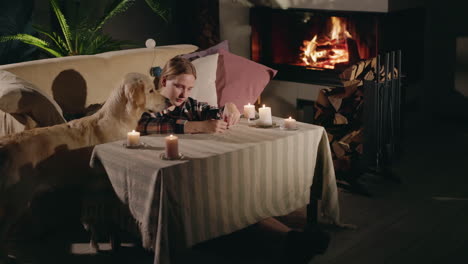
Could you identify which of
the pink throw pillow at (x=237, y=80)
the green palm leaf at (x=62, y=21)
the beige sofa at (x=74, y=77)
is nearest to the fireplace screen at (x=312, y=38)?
the pink throw pillow at (x=237, y=80)

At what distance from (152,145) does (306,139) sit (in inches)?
28.6

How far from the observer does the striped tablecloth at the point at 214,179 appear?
7.91 ft

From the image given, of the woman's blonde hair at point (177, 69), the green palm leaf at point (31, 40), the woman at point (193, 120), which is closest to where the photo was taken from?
the woman at point (193, 120)

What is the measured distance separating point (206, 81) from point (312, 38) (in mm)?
1687

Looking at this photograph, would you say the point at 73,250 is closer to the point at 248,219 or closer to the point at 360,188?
the point at 248,219

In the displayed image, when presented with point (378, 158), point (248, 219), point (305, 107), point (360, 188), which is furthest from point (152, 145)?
point (305, 107)

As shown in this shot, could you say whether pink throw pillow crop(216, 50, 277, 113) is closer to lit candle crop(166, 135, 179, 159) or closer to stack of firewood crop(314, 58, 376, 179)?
stack of firewood crop(314, 58, 376, 179)

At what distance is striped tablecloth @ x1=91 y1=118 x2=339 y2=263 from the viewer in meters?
2.41

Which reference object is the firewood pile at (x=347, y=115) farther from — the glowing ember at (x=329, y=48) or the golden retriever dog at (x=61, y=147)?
the golden retriever dog at (x=61, y=147)

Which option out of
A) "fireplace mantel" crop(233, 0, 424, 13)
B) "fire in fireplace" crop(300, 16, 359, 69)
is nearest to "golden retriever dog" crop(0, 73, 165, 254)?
"fireplace mantel" crop(233, 0, 424, 13)

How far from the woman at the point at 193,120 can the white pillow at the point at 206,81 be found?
71cm

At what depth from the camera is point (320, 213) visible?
3.43m

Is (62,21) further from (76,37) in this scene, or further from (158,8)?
(158,8)

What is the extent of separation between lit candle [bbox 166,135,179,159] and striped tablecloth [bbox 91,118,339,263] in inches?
1.7
